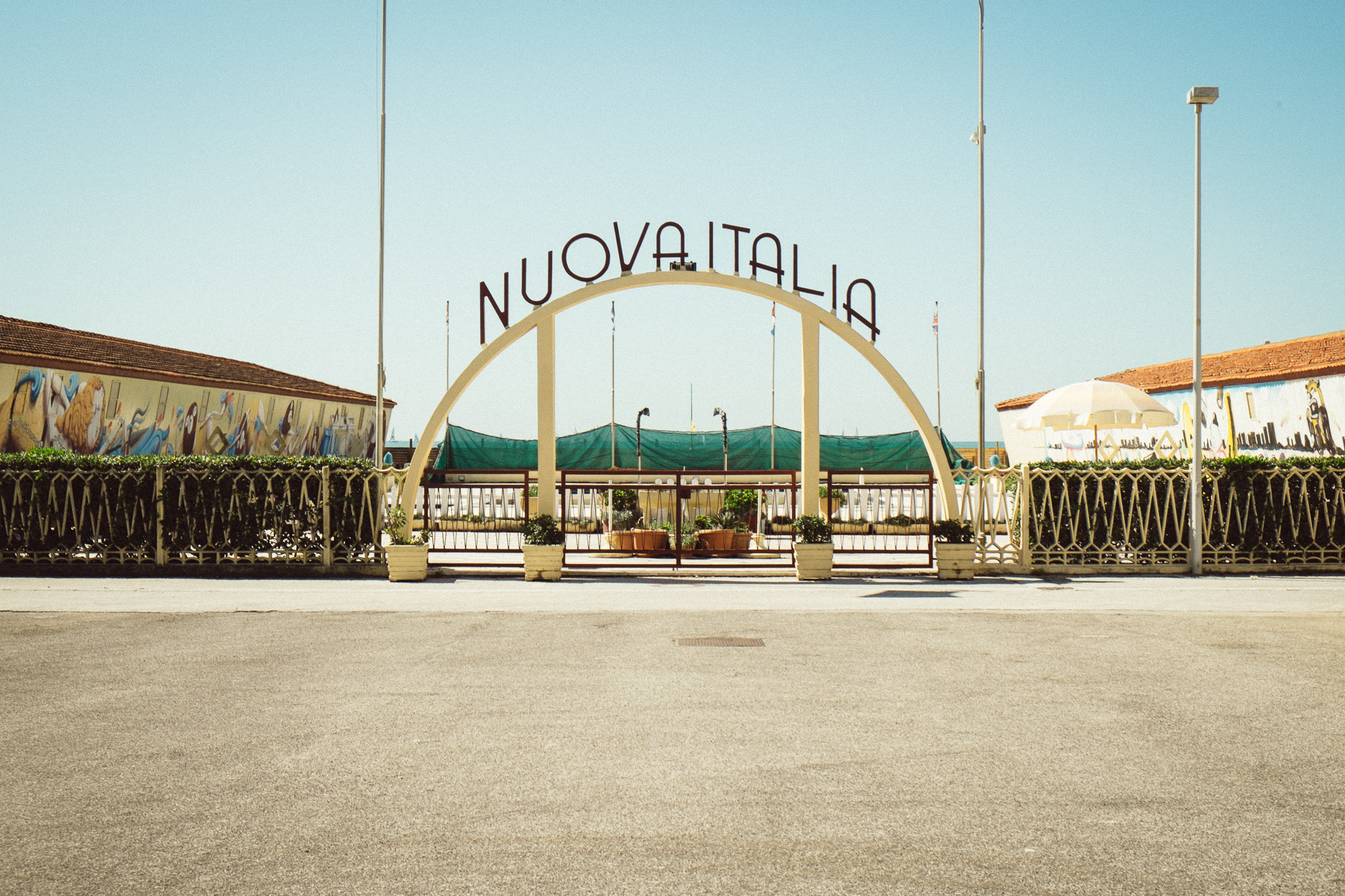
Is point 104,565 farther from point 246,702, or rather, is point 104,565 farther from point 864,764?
point 864,764

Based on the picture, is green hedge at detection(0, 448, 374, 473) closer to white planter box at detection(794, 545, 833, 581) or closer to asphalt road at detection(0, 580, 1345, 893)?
asphalt road at detection(0, 580, 1345, 893)

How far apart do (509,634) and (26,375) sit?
1921cm

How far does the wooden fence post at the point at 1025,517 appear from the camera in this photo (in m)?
16.9

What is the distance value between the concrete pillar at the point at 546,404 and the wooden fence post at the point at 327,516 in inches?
135

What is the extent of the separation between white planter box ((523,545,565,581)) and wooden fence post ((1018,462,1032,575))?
7.61 metres

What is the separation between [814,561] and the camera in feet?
53.6

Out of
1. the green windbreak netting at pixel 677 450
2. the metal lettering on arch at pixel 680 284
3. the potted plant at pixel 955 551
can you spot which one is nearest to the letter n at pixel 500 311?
the metal lettering on arch at pixel 680 284

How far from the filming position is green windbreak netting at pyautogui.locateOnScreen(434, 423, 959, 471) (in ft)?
135

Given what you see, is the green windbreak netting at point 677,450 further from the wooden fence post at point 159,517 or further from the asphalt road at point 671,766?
the asphalt road at point 671,766

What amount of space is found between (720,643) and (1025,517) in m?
8.56

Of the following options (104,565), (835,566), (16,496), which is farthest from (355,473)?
(835,566)

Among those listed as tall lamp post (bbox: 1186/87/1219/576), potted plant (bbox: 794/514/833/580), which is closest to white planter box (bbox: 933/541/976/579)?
potted plant (bbox: 794/514/833/580)

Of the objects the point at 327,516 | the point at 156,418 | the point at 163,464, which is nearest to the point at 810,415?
the point at 327,516

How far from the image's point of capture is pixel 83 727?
22.2ft
